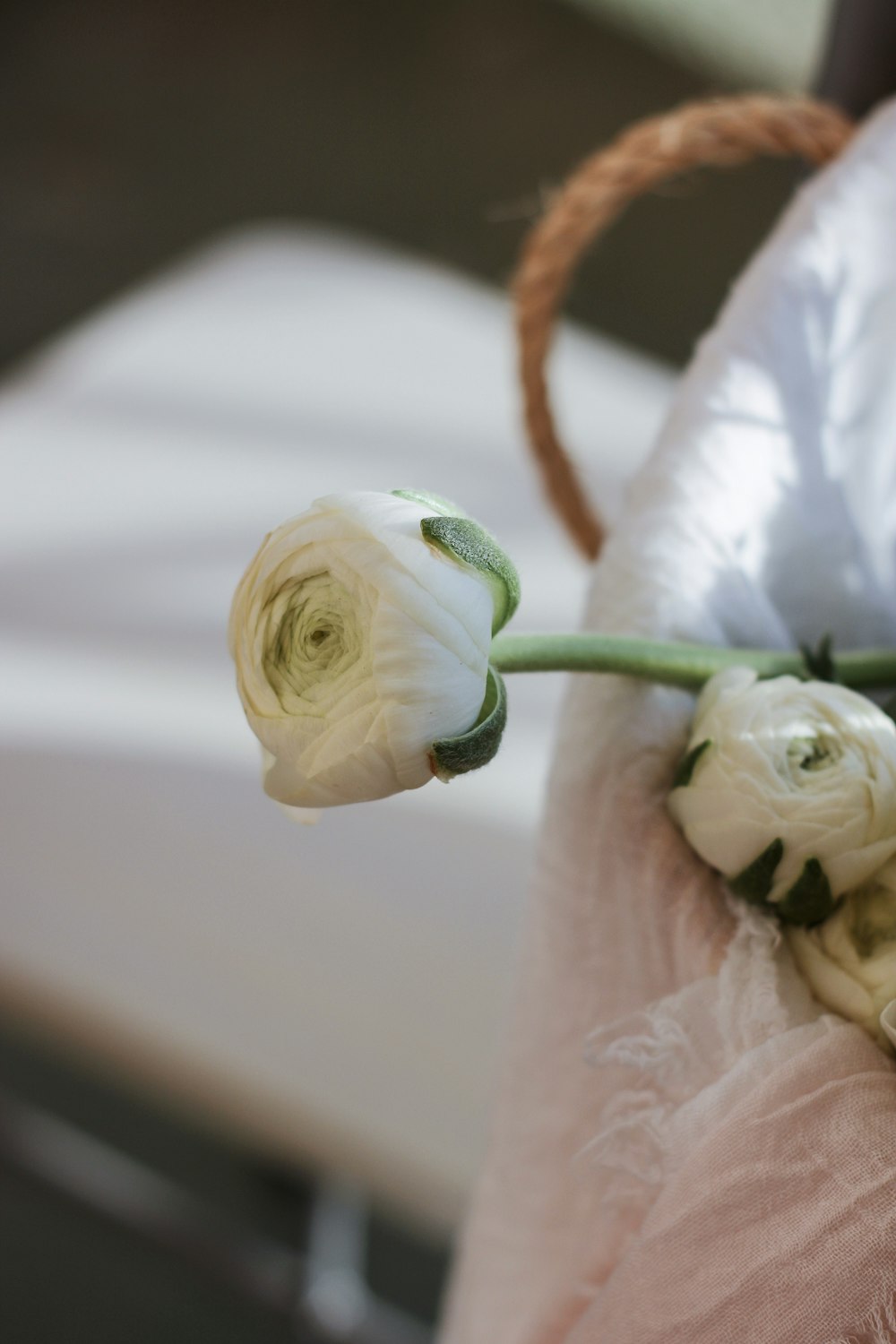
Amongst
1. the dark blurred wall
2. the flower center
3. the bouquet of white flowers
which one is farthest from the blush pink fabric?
the dark blurred wall

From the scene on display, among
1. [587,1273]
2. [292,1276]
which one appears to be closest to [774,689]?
[587,1273]

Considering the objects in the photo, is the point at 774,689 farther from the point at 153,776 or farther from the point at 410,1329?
the point at 410,1329

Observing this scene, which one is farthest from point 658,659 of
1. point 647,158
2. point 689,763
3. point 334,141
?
point 334,141

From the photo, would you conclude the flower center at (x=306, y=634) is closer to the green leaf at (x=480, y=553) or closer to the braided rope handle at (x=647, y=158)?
the green leaf at (x=480, y=553)

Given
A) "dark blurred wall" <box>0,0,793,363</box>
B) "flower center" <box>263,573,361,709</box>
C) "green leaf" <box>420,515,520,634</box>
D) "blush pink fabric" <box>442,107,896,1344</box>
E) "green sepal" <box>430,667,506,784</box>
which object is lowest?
"dark blurred wall" <box>0,0,793,363</box>

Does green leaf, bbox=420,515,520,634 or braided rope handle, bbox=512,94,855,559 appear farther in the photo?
braided rope handle, bbox=512,94,855,559

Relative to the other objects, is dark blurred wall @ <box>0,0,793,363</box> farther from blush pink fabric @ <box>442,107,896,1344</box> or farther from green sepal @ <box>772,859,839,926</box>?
green sepal @ <box>772,859,839,926</box>

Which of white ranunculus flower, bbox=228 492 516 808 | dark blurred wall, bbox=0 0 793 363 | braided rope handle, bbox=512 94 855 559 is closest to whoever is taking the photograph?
white ranunculus flower, bbox=228 492 516 808

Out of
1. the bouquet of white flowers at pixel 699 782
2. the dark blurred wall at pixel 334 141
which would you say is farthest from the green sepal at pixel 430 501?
the dark blurred wall at pixel 334 141
